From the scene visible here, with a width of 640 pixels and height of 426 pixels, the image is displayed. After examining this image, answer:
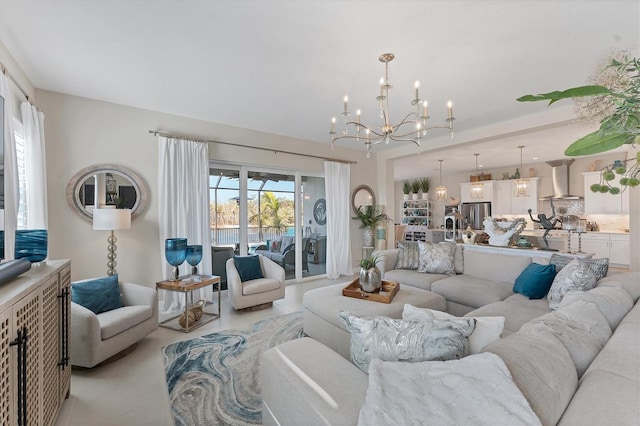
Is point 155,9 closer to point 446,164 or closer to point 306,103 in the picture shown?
point 306,103

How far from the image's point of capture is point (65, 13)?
1.97 meters

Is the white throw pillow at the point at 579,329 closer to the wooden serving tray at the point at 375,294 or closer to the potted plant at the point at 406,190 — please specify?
the wooden serving tray at the point at 375,294

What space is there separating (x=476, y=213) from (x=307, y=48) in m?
7.92

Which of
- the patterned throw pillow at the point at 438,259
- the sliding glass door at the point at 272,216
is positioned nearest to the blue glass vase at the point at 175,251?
the sliding glass door at the point at 272,216

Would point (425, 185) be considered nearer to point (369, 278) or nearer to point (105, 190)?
point (369, 278)

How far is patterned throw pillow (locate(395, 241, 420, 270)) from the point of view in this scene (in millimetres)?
3947

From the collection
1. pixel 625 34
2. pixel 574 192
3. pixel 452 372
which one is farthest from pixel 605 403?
pixel 574 192

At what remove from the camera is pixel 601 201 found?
20.6 ft

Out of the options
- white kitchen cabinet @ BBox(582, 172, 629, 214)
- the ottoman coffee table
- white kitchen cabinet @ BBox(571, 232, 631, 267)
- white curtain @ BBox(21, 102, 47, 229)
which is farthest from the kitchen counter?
white curtain @ BBox(21, 102, 47, 229)

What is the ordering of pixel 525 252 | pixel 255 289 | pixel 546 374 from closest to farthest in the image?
1. pixel 546 374
2. pixel 525 252
3. pixel 255 289

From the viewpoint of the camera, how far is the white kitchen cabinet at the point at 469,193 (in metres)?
8.03

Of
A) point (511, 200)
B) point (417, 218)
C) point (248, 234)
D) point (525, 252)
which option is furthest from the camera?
point (417, 218)

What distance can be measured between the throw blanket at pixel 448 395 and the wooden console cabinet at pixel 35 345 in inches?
56.6

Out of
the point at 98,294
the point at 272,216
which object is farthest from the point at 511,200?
the point at 98,294
